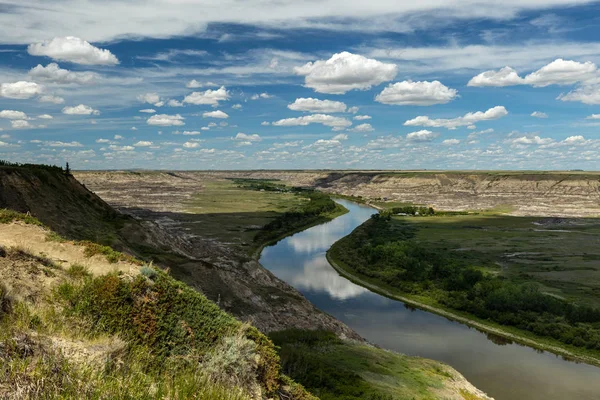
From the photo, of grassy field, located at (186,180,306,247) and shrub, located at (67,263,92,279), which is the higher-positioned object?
shrub, located at (67,263,92,279)

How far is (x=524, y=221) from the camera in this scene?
14225 centimetres

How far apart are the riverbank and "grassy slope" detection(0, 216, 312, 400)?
4118 cm

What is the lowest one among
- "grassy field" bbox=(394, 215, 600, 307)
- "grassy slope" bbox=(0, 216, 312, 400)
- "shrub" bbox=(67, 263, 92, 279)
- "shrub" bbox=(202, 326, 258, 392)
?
"grassy field" bbox=(394, 215, 600, 307)

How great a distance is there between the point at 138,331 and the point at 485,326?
164 feet

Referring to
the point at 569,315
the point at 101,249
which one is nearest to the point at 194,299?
the point at 101,249

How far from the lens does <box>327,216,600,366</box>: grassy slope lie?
145 ft

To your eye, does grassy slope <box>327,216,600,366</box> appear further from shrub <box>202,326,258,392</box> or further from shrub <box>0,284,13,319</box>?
shrub <box>0,284,13,319</box>

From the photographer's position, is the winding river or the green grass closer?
the green grass

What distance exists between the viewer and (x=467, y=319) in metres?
55.3

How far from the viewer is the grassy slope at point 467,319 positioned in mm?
44181

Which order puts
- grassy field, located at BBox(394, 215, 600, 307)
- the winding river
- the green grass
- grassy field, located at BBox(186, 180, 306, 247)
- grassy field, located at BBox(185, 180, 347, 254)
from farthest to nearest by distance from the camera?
grassy field, located at BBox(186, 180, 306, 247) < grassy field, located at BBox(185, 180, 347, 254) < grassy field, located at BBox(394, 215, 600, 307) < the winding river < the green grass

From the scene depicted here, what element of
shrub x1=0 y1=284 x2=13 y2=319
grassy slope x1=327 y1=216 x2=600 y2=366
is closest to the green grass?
shrub x1=0 y1=284 x2=13 y2=319

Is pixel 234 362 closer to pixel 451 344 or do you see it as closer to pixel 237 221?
pixel 451 344

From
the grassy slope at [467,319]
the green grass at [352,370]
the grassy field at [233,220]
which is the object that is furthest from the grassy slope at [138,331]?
the grassy field at [233,220]
